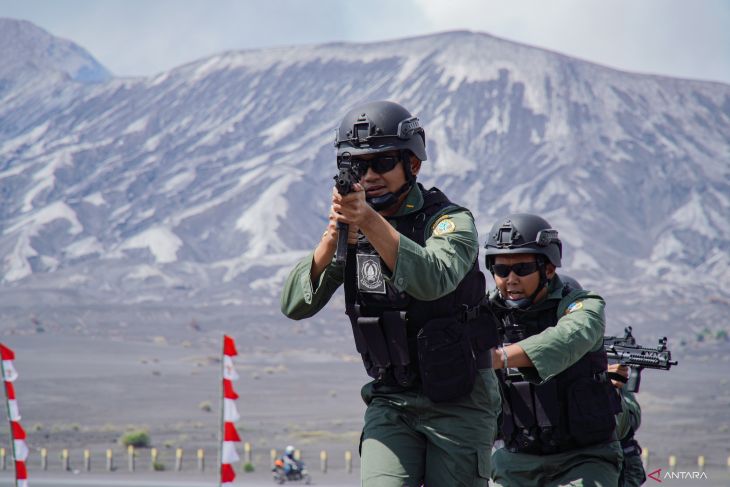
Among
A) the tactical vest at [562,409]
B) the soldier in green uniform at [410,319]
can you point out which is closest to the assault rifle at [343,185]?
the soldier in green uniform at [410,319]

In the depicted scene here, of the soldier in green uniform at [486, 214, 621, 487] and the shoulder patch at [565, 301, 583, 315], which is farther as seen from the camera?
the shoulder patch at [565, 301, 583, 315]

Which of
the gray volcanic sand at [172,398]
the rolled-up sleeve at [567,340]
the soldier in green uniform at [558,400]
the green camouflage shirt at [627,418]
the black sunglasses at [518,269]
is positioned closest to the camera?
the rolled-up sleeve at [567,340]

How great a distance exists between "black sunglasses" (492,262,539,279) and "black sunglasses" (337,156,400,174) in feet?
5.66

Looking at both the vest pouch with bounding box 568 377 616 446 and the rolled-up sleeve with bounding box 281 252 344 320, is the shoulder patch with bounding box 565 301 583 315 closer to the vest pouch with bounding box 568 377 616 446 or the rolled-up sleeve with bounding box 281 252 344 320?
the vest pouch with bounding box 568 377 616 446

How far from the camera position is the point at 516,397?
671 centimetres

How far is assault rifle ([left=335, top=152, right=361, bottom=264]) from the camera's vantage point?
15.6 feet

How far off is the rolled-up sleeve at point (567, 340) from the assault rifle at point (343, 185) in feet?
5.07

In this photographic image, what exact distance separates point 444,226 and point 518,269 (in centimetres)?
183

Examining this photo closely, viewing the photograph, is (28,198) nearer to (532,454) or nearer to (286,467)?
(286,467)

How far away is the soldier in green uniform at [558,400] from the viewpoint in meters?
6.53

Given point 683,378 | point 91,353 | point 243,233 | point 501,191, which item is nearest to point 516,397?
point 683,378

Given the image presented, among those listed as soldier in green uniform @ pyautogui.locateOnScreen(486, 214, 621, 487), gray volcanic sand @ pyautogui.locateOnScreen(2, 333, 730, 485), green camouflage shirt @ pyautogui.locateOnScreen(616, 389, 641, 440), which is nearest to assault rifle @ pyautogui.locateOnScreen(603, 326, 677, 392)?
green camouflage shirt @ pyautogui.locateOnScreen(616, 389, 641, 440)

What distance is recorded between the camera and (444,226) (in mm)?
5352

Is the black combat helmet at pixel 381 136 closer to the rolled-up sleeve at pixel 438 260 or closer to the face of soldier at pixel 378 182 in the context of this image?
the face of soldier at pixel 378 182
